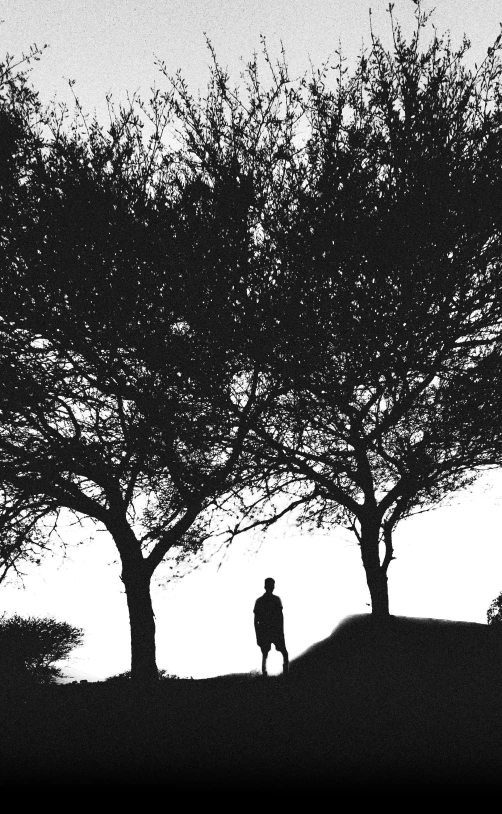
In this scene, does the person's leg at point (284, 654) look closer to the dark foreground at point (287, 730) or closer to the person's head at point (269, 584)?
the dark foreground at point (287, 730)

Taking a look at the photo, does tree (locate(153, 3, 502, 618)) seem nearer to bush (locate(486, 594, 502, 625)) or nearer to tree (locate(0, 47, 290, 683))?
tree (locate(0, 47, 290, 683))

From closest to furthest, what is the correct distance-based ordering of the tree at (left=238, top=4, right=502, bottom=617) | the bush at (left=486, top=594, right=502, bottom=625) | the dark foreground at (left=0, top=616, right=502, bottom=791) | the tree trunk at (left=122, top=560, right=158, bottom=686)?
the dark foreground at (left=0, top=616, right=502, bottom=791), the tree at (left=238, top=4, right=502, bottom=617), the tree trunk at (left=122, top=560, right=158, bottom=686), the bush at (left=486, top=594, right=502, bottom=625)

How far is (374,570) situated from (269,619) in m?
2.89

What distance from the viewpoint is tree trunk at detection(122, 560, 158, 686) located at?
16172 mm

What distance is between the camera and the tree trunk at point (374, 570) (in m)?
16.3

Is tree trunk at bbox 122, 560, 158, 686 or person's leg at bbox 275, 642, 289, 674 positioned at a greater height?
tree trunk at bbox 122, 560, 158, 686

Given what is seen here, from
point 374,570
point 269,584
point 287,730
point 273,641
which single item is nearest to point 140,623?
point 273,641

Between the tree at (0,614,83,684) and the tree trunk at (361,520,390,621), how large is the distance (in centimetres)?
1031

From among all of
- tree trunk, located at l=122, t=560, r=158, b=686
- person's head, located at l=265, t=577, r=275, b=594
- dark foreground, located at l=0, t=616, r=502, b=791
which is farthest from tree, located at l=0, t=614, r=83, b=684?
person's head, located at l=265, t=577, r=275, b=594

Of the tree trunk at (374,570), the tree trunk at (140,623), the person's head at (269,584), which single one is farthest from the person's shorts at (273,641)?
the tree trunk at (140,623)

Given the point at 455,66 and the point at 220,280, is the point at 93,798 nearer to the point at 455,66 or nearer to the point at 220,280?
the point at 220,280

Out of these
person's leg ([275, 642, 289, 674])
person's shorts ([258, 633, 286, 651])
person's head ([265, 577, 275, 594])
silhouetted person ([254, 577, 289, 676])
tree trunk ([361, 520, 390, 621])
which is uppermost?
tree trunk ([361, 520, 390, 621])

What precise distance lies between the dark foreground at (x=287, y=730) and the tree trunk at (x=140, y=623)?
3.62 feet

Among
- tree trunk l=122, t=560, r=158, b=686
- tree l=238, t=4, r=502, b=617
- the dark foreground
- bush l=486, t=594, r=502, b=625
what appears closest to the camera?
the dark foreground
